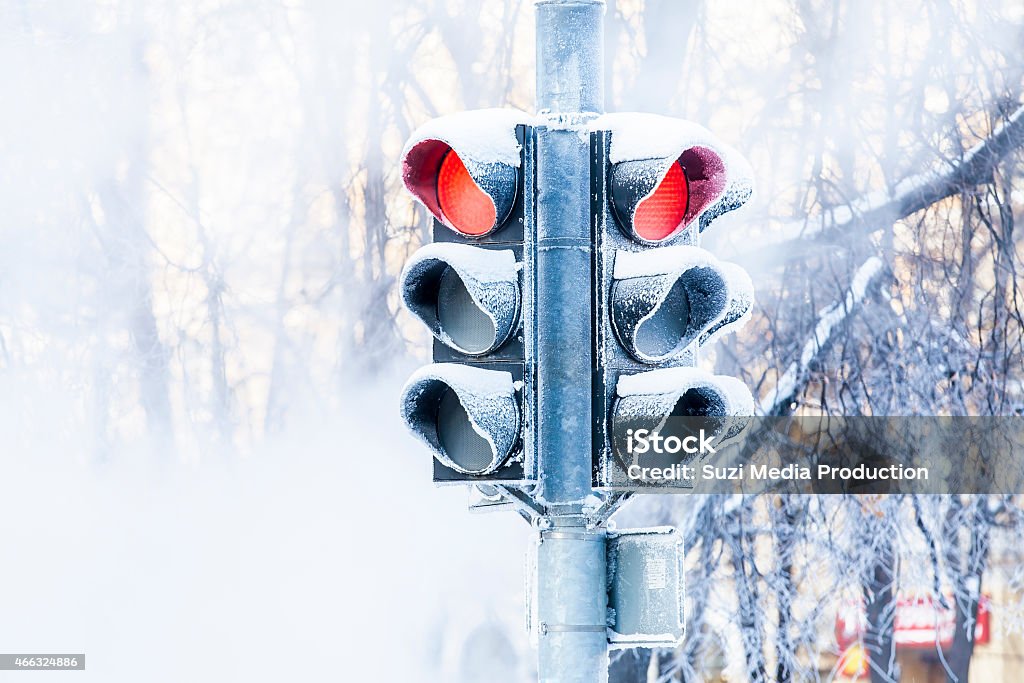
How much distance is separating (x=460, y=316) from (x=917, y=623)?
7282mm

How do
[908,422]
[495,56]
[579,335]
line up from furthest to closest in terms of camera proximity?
[495,56] < [908,422] < [579,335]

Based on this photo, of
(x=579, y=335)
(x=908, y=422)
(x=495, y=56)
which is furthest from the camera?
(x=495, y=56)

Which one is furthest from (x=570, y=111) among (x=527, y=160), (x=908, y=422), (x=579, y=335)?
(x=908, y=422)

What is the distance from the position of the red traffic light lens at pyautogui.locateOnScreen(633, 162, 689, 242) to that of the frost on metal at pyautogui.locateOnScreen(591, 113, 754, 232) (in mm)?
19

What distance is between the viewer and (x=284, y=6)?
398 inches

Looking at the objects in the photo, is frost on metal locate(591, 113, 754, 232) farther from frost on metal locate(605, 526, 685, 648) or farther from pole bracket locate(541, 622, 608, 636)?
pole bracket locate(541, 622, 608, 636)

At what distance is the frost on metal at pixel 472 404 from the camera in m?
2.95

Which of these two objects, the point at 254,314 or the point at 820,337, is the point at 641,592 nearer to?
the point at 820,337

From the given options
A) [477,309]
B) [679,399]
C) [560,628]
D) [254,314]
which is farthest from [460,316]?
[254,314]

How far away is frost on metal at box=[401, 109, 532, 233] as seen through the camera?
304 centimetres

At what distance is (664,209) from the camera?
128 inches

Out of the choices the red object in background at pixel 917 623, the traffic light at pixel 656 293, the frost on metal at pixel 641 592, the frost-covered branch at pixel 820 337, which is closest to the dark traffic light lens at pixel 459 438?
the traffic light at pixel 656 293

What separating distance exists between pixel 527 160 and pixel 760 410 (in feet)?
20.3

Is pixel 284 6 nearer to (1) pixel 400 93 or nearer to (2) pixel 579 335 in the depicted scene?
(1) pixel 400 93
